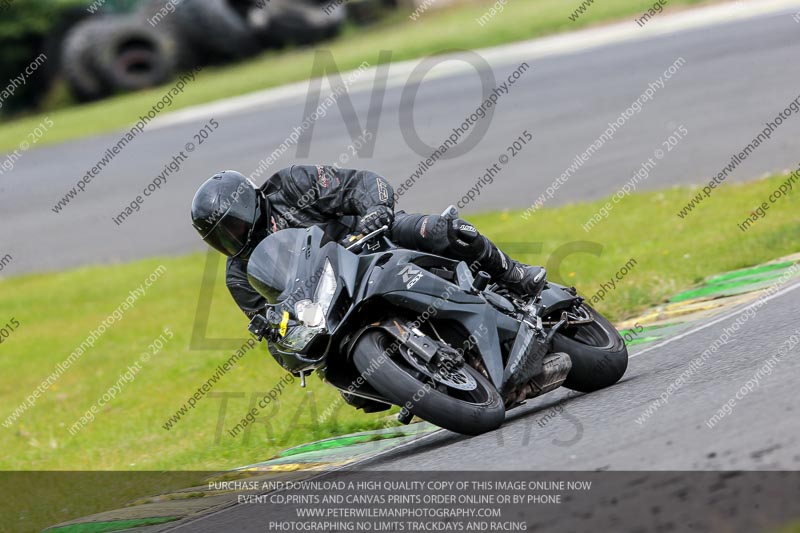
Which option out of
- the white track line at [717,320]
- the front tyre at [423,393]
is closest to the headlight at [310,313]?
the front tyre at [423,393]

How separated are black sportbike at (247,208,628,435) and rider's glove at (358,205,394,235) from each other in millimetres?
57

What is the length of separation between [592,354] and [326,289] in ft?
6.31

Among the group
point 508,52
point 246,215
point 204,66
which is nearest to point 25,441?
point 246,215

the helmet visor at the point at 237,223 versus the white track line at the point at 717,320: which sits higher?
the helmet visor at the point at 237,223

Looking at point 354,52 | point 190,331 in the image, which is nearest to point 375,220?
point 190,331

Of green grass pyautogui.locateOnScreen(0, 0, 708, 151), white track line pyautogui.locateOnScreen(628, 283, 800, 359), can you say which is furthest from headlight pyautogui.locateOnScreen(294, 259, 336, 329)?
green grass pyautogui.locateOnScreen(0, 0, 708, 151)

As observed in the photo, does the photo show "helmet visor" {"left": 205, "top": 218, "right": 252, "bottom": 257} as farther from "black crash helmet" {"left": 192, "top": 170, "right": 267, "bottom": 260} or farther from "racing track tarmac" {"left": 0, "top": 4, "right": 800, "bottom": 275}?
"racing track tarmac" {"left": 0, "top": 4, "right": 800, "bottom": 275}

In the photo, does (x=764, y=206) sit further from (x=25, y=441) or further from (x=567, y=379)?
(x=25, y=441)

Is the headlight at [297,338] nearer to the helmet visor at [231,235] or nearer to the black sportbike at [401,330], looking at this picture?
the black sportbike at [401,330]

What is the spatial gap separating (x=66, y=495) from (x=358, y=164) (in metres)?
9.18

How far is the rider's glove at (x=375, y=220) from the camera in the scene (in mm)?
6438

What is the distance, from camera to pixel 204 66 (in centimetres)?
2859

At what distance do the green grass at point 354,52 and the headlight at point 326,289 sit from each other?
16789 millimetres

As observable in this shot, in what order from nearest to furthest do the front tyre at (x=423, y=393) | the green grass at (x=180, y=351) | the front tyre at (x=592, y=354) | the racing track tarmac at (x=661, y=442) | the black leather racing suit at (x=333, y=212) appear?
the racing track tarmac at (x=661, y=442)
the front tyre at (x=423, y=393)
the black leather racing suit at (x=333, y=212)
the front tyre at (x=592, y=354)
the green grass at (x=180, y=351)
